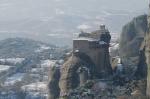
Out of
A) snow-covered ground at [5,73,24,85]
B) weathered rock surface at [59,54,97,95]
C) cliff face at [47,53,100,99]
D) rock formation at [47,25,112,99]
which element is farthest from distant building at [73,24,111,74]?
snow-covered ground at [5,73,24,85]

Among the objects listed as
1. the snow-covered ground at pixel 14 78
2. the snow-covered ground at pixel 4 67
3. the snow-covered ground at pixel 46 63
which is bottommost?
the snow-covered ground at pixel 14 78

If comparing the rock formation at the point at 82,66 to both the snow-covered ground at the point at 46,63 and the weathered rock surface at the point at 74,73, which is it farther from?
the snow-covered ground at the point at 46,63

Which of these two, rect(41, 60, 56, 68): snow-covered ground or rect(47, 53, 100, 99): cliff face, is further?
rect(41, 60, 56, 68): snow-covered ground

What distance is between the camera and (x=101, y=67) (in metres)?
60.2

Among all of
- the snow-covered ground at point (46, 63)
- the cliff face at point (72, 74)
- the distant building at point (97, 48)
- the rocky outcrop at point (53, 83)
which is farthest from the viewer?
the snow-covered ground at point (46, 63)

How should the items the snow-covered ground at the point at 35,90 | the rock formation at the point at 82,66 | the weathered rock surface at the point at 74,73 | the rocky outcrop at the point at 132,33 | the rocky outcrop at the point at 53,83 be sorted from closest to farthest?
1. the weathered rock surface at the point at 74,73
2. the rock formation at the point at 82,66
3. the rocky outcrop at the point at 53,83
4. the rocky outcrop at the point at 132,33
5. the snow-covered ground at the point at 35,90

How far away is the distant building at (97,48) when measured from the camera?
195 ft

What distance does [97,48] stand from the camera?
59.6m

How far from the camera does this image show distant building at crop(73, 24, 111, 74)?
59.4 meters

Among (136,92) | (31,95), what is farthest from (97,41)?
(31,95)

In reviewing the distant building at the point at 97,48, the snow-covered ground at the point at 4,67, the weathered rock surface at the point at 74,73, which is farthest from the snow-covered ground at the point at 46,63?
the weathered rock surface at the point at 74,73

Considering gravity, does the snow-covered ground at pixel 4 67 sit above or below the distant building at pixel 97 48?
below

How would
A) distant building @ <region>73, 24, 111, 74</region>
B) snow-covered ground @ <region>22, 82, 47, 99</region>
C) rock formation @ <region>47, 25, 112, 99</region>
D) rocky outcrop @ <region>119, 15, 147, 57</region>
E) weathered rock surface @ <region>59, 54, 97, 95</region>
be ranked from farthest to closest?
1. snow-covered ground @ <region>22, 82, 47, 99</region>
2. rocky outcrop @ <region>119, 15, 147, 57</region>
3. distant building @ <region>73, 24, 111, 74</region>
4. rock formation @ <region>47, 25, 112, 99</region>
5. weathered rock surface @ <region>59, 54, 97, 95</region>

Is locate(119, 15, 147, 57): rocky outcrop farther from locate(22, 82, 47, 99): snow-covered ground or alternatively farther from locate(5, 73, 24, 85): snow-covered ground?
locate(5, 73, 24, 85): snow-covered ground
